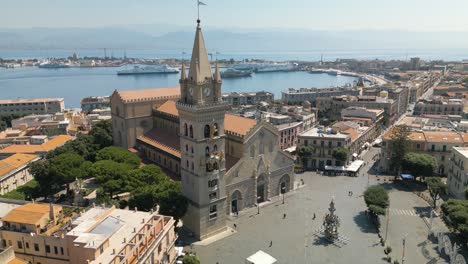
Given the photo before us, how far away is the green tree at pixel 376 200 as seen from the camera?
53.2 m

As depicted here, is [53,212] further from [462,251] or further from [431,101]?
[431,101]

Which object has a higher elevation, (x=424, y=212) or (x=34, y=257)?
(x=34, y=257)

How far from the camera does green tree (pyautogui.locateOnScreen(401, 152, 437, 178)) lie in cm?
6919

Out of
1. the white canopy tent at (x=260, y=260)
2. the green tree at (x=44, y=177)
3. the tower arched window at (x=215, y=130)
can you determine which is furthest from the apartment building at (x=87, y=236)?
the green tree at (x=44, y=177)

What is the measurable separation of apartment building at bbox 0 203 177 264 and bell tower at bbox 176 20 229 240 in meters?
9.14

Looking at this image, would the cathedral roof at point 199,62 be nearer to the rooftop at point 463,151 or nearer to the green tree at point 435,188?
the green tree at point 435,188

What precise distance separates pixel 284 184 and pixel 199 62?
95.4 feet

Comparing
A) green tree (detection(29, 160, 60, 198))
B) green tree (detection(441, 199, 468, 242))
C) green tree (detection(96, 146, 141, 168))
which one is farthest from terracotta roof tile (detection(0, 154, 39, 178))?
green tree (detection(441, 199, 468, 242))

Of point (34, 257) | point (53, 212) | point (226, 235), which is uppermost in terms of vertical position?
point (53, 212)

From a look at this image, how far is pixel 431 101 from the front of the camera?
123500 millimetres

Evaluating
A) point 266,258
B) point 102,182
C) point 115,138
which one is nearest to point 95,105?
point 115,138

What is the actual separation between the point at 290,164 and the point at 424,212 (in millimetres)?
22395

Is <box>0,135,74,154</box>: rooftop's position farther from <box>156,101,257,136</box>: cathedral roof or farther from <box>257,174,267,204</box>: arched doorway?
<box>257,174,267,204</box>: arched doorway

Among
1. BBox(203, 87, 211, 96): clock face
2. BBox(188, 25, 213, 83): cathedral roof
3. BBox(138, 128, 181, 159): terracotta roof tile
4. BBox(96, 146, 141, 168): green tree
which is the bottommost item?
BBox(96, 146, 141, 168): green tree
